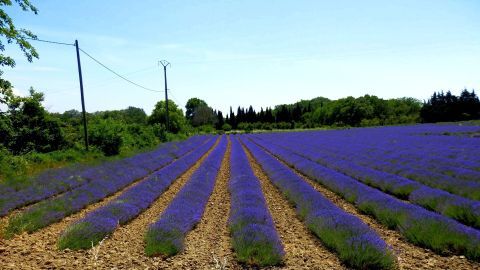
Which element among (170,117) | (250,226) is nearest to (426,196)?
(250,226)

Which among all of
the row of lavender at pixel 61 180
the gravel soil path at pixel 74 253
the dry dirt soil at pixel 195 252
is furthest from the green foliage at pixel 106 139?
the gravel soil path at pixel 74 253

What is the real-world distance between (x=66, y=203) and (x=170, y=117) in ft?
197

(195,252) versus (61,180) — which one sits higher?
(61,180)

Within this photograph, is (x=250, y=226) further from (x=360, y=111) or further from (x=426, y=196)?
(x=360, y=111)

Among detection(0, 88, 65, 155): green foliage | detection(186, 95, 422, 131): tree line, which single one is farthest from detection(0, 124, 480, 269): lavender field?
detection(186, 95, 422, 131): tree line

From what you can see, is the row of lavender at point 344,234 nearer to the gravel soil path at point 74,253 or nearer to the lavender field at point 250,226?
the lavender field at point 250,226

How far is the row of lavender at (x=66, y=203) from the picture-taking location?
8.34 m

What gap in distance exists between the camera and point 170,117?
2749 inches

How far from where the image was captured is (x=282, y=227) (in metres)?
8.44

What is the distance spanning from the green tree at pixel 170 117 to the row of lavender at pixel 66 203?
53.0 meters

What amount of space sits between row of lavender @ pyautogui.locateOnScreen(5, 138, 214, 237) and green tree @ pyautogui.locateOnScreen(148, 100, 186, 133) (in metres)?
53.0

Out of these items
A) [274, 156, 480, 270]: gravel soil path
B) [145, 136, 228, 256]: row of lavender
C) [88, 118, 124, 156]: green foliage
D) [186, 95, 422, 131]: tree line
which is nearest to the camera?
[274, 156, 480, 270]: gravel soil path

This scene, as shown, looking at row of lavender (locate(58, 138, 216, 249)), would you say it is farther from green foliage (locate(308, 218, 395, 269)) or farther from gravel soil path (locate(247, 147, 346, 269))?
green foliage (locate(308, 218, 395, 269))

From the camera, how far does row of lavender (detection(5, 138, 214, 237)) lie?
834cm
